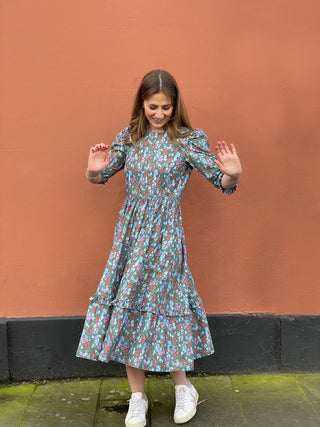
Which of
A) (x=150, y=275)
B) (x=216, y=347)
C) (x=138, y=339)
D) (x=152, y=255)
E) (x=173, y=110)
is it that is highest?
(x=173, y=110)

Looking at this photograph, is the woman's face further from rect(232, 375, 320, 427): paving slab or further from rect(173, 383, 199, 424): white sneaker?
rect(232, 375, 320, 427): paving slab

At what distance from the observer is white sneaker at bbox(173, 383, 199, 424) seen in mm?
2850

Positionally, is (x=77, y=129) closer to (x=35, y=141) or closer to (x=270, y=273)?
(x=35, y=141)

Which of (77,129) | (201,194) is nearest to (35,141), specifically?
(77,129)

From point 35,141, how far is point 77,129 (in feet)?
0.82

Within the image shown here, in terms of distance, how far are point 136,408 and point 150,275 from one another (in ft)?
2.25

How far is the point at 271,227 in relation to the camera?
10.9ft

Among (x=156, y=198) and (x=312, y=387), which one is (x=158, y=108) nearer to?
(x=156, y=198)

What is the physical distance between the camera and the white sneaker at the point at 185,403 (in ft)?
9.35

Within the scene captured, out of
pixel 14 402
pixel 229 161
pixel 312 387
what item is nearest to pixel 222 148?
pixel 229 161

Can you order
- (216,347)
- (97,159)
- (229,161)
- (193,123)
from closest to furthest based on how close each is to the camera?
(229,161) → (97,159) → (193,123) → (216,347)

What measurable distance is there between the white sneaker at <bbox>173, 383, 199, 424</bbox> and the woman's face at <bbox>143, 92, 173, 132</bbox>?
1.38 m

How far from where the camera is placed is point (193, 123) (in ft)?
10.5

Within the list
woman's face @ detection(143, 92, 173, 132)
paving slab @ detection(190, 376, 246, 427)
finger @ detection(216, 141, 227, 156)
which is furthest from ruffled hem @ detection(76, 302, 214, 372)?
woman's face @ detection(143, 92, 173, 132)
